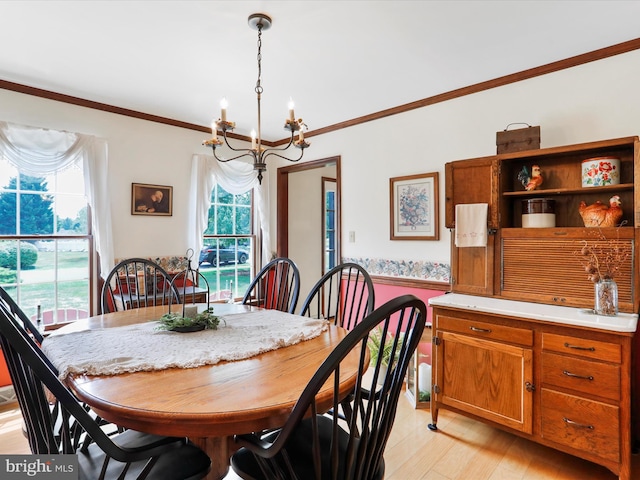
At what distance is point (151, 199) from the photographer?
141 inches

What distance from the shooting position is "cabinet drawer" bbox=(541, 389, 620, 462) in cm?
177

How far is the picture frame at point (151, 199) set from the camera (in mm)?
3471

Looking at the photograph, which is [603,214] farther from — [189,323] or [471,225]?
[189,323]

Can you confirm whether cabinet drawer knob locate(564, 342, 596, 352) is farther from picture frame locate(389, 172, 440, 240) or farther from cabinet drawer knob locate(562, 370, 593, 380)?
picture frame locate(389, 172, 440, 240)

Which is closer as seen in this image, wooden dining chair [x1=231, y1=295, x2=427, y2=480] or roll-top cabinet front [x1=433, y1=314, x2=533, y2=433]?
wooden dining chair [x1=231, y1=295, x2=427, y2=480]

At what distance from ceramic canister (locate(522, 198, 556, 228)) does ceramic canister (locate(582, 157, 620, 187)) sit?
23cm

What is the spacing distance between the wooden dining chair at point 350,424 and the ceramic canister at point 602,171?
1760 mm

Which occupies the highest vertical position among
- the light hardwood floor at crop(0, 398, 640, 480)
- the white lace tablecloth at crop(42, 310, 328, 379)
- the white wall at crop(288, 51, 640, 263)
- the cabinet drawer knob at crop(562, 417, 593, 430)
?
the white wall at crop(288, 51, 640, 263)

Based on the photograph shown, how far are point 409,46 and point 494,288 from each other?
166 cm

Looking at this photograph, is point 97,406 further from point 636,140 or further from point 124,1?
point 636,140

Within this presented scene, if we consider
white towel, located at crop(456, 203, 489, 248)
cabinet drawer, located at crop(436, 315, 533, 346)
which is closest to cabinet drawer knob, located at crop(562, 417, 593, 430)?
cabinet drawer, located at crop(436, 315, 533, 346)

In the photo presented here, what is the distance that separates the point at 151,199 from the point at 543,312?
336 cm

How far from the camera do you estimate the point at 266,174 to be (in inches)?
183

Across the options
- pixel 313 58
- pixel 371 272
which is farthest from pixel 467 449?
pixel 313 58
